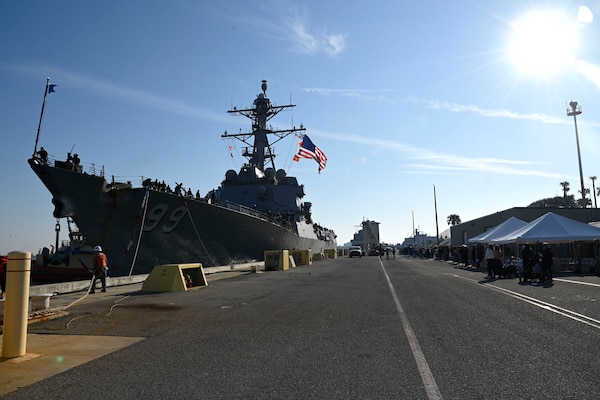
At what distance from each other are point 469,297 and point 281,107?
32632mm

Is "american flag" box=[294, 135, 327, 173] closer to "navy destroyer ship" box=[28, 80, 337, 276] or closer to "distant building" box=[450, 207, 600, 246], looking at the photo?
"navy destroyer ship" box=[28, 80, 337, 276]

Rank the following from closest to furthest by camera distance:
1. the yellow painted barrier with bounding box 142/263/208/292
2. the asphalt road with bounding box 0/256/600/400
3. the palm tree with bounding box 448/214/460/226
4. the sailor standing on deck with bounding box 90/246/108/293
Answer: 1. the asphalt road with bounding box 0/256/600/400
2. the sailor standing on deck with bounding box 90/246/108/293
3. the yellow painted barrier with bounding box 142/263/208/292
4. the palm tree with bounding box 448/214/460/226

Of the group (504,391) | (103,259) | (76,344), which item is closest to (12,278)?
(76,344)

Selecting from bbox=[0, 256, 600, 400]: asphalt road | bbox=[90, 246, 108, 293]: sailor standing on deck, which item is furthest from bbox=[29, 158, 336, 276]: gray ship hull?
bbox=[0, 256, 600, 400]: asphalt road

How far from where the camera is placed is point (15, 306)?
5215 mm

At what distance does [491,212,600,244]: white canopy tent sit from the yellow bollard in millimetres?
20666

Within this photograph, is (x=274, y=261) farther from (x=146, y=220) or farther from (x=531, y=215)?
(x=531, y=215)

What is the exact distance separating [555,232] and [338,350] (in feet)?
62.3

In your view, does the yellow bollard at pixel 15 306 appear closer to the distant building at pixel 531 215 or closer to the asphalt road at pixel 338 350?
the asphalt road at pixel 338 350

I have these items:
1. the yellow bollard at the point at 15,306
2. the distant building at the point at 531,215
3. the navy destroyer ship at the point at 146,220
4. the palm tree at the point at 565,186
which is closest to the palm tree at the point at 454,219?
the palm tree at the point at 565,186

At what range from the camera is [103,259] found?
12.8m

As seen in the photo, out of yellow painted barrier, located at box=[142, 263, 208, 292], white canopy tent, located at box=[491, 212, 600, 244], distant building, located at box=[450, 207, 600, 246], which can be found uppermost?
distant building, located at box=[450, 207, 600, 246]

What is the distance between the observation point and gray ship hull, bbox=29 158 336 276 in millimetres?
17125

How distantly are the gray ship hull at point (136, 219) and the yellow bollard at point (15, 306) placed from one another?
1266 centimetres
